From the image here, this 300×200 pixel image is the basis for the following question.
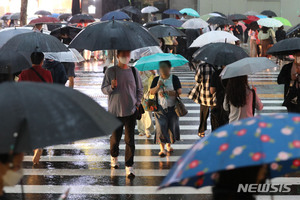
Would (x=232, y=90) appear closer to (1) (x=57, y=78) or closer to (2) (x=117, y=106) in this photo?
(2) (x=117, y=106)

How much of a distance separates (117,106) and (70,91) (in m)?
4.75

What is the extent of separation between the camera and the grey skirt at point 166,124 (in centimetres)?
1004

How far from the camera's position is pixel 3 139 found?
3426mm

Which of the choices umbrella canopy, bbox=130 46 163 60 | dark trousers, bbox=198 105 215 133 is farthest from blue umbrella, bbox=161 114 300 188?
umbrella canopy, bbox=130 46 163 60

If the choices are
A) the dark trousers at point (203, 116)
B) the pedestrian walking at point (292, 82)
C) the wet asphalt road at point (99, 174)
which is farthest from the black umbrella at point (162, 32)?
the pedestrian walking at point (292, 82)

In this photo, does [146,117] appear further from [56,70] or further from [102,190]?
[102,190]

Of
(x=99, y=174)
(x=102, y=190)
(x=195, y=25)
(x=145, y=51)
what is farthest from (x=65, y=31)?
(x=195, y=25)

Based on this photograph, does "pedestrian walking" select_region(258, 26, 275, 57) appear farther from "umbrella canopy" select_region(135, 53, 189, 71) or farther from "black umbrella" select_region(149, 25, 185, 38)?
"umbrella canopy" select_region(135, 53, 189, 71)

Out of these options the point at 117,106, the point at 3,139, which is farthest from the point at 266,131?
the point at 117,106

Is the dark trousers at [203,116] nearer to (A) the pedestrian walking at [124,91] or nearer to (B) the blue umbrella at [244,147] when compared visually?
(A) the pedestrian walking at [124,91]

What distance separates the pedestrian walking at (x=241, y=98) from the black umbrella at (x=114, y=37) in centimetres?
140

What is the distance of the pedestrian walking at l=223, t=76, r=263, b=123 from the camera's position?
810 cm

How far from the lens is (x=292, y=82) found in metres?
9.66

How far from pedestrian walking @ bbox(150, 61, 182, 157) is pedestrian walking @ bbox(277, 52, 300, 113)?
1.72 meters
